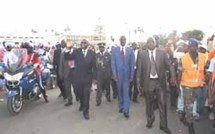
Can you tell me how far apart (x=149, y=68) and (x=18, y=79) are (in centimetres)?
355

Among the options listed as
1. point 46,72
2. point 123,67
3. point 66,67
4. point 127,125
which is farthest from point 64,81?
point 127,125

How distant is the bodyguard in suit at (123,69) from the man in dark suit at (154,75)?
1247 millimetres

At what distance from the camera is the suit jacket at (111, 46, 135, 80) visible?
31.4 ft

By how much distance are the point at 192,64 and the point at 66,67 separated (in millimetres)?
4681

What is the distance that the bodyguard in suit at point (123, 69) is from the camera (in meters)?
9.49

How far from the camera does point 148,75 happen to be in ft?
26.7

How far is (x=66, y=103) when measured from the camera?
11.4m

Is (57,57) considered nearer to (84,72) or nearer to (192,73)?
(84,72)

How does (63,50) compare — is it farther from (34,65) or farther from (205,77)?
(205,77)

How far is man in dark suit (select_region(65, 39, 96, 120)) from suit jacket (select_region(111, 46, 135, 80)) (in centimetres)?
54

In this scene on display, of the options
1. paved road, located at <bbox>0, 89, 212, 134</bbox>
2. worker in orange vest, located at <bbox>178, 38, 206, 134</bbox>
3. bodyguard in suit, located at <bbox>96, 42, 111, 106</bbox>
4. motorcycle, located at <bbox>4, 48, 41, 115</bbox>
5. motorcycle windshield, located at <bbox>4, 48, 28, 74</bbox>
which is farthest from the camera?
bodyguard in suit, located at <bbox>96, 42, 111, 106</bbox>

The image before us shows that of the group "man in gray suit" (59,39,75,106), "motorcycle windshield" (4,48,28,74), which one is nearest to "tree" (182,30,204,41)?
"man in gray suit" (59,39,75,106)

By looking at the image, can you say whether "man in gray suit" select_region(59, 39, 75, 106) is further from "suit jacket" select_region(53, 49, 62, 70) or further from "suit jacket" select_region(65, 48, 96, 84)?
"suit jacket" select_region(65, 48, 96, 84)

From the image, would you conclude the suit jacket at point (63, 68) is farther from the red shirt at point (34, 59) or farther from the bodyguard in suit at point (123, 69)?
the bodyguard in suit at point (123, 69)
